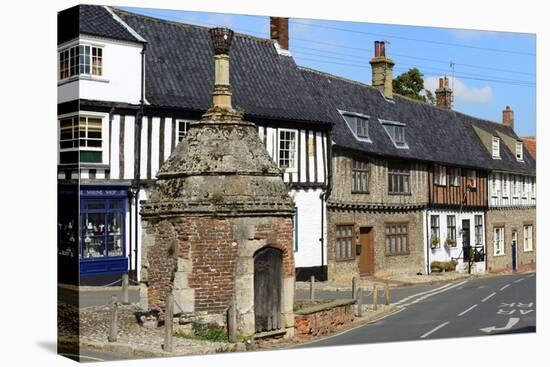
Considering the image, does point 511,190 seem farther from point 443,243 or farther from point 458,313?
point 458,313

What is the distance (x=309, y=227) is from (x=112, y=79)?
528 cm

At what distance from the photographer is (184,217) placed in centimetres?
1500

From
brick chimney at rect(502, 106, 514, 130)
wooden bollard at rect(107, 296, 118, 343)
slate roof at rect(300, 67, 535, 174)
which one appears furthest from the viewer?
brick chimney at rect(502, 106, 514, 130)

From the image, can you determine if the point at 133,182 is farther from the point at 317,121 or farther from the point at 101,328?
the point at 317,121

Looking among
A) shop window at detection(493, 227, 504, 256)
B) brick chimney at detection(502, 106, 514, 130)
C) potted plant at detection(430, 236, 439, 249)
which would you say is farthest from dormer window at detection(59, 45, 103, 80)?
shop window at detection(493, 227, 504, 256)

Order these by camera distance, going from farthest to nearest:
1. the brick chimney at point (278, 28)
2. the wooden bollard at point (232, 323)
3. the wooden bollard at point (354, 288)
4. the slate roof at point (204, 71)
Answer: the wooden bollard at point (354, 288), the brick chimney at point (278, 28), the slate roof at point (204, 71), the wooden bollard at point (232, 323)

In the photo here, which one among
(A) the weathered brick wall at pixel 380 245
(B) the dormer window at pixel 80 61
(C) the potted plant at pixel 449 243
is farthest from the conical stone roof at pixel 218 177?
(C) the potted plant at pixel 449 243

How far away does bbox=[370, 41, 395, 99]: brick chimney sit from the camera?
17.0m

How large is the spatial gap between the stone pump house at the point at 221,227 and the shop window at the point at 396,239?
13.1ft

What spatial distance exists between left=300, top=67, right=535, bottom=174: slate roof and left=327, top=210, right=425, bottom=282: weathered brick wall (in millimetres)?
1438

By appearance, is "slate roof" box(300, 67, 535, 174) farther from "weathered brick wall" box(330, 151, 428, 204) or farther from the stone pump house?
the stone pump house

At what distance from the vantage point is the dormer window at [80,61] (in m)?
13.9

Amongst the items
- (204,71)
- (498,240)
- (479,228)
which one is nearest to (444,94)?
(498,240)

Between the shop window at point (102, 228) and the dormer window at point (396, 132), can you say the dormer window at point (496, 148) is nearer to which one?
the dormer window at point (396, 132)
